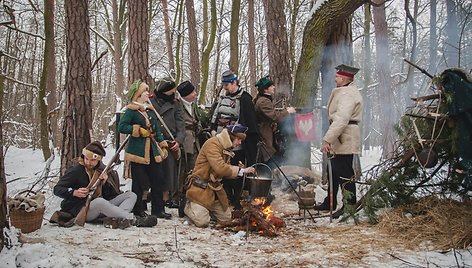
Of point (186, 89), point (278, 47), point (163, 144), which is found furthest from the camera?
point (278, 47)

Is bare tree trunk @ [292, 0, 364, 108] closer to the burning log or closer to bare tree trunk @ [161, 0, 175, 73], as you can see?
the burning log

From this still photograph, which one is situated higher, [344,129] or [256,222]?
[344,129]

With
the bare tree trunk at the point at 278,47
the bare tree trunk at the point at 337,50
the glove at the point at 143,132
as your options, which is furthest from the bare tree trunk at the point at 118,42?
the glove at the point at 143,132

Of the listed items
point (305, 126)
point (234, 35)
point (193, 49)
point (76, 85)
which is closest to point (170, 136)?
point (76, 85)

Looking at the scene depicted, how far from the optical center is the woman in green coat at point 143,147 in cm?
548

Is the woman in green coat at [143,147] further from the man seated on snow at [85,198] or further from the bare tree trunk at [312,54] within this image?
the bare tree trunk at [312,54]

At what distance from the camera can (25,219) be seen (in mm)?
4328

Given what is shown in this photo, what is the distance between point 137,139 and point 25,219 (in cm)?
174

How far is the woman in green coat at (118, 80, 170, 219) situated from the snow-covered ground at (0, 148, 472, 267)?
0.45m

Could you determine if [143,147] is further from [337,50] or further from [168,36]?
[168,36]

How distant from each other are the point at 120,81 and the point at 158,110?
37.0 feet

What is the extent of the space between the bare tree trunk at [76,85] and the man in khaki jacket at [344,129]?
13.1ft

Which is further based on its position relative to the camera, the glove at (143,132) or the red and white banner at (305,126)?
the red and white banner at (305,126)

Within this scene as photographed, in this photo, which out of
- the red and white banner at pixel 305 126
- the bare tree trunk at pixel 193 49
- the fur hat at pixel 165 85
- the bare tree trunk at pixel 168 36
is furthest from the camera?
the bare tree trunk at pixel 168 36
